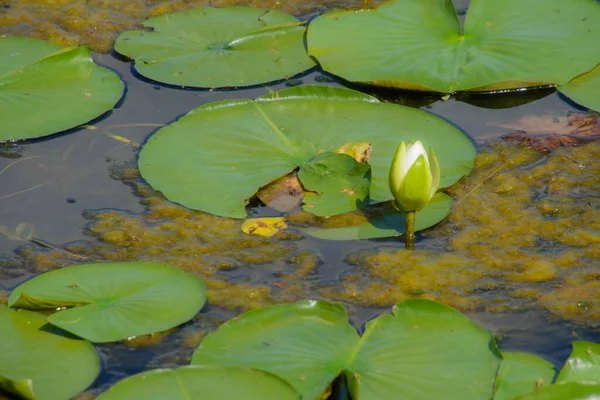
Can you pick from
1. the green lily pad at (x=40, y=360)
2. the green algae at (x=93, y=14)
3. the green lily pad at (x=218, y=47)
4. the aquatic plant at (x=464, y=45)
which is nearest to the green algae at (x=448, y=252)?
the green lily pad at (x=40, y=360)

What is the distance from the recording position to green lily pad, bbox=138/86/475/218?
8.62ft

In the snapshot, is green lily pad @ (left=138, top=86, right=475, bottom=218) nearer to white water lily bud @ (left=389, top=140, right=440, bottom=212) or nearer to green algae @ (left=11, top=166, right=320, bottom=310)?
green algae @ (left=11, top=166, right=320, bottom=310)

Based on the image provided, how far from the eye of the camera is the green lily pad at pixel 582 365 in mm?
1867

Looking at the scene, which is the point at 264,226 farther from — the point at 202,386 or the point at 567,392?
the point at 567,392

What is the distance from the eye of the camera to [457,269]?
2373mm

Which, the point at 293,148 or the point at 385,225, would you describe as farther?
the point at 293,148

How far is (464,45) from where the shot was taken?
10.5ft

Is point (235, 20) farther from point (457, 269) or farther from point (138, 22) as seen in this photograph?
point (457, 269)

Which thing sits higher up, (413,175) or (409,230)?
(413,175)

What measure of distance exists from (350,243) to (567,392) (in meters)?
0.88

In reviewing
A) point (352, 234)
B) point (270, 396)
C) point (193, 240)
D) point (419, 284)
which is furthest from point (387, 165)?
point (270, 396)

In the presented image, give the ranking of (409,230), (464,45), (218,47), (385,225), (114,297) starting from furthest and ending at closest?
(218,47) → (464,45) → (385,225) → (409,230) → (114,297)

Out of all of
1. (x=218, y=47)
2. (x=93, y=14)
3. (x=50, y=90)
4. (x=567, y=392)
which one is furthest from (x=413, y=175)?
(x=93, y=14)

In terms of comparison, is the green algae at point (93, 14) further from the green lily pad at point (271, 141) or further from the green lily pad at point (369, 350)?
the green lily pad at point (369, 350)
